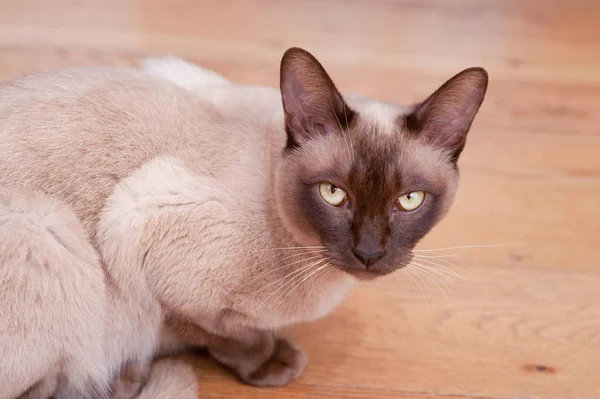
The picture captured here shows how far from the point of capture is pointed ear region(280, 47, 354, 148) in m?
1.08

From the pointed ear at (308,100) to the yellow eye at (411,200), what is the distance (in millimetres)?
164

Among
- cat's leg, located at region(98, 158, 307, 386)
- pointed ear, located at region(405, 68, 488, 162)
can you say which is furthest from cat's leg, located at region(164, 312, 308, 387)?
pointed ear, located at region(405, 68, 488, 162)

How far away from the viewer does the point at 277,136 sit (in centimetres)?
125

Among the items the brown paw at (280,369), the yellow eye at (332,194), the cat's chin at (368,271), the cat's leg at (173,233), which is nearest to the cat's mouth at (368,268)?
the cat's chin at (368,271)

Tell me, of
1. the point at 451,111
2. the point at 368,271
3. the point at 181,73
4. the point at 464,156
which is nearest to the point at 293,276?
the point at 368,271

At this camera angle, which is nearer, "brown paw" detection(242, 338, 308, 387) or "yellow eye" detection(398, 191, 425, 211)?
"yellow eye" detection(398, 191, 425, 211)

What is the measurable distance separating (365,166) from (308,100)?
152 mm

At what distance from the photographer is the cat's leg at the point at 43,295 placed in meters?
1.06

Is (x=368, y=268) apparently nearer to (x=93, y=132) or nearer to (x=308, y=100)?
(x=308, y=100)

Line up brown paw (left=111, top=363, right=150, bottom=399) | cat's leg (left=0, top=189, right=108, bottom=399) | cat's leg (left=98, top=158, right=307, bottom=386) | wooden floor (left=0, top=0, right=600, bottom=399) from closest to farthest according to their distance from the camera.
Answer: cat's leg (left=0, top=189, right=108, bottom=399) < cat's leg (left=98, top=158, right=307, bottom=386) < brown paw (left=111, top=363, right=150, bottom=399) < wooden floor (left=0, top=0, right=600, bottom=399)

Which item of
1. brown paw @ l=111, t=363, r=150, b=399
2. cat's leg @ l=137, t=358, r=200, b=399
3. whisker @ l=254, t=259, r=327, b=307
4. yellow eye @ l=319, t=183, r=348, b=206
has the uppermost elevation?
yellow eye @ l=319, t=183, r=348, b=206

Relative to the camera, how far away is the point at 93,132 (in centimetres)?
119

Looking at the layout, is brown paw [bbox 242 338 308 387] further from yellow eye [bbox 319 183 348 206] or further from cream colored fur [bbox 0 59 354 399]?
yellow eye [bbox 319 183 348 206]

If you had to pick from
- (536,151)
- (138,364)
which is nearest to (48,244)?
(138,364)
